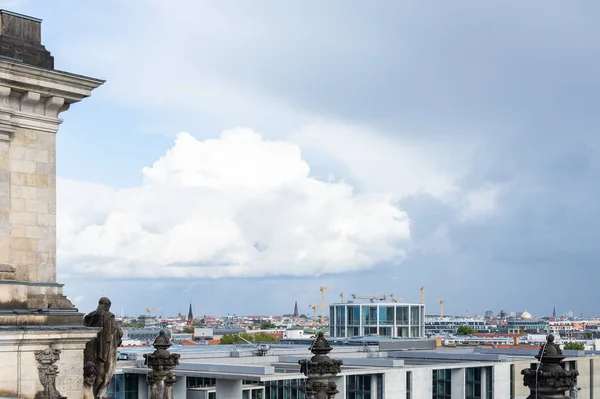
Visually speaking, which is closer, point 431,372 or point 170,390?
point 170,390

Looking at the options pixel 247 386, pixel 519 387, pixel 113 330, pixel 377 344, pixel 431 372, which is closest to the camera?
pixel 113 330

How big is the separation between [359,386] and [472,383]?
15.0 m

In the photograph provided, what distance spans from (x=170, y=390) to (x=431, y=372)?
200 ft

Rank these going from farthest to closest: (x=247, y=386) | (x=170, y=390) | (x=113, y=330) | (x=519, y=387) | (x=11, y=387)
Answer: (x=519, y=387) < (x=247, y=386) < (x=170, y=390) < (x=113, y=330) < (x=11, y=387)

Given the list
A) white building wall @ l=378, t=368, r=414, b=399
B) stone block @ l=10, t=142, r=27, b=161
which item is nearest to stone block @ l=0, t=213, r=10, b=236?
A: stone block @ l=10, t=142, r=27, b=161

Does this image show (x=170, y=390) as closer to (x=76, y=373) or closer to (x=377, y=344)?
(x=76, y=373)

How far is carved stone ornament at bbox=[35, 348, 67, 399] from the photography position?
17.3 meters

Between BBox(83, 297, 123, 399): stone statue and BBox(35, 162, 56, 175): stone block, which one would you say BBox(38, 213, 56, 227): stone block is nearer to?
BBox(35, 162, 56, 175): stone block

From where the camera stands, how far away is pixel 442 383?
83188 millimetres

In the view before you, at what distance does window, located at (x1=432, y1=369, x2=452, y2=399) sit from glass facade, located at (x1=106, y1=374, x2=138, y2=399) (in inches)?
1052

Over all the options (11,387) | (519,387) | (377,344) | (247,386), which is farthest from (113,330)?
(377,344)

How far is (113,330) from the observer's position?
18.7m

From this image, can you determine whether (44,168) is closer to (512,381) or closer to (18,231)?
(18,231)

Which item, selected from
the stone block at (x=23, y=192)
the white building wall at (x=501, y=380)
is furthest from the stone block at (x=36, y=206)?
the white building wall at (x=501, y=380)
